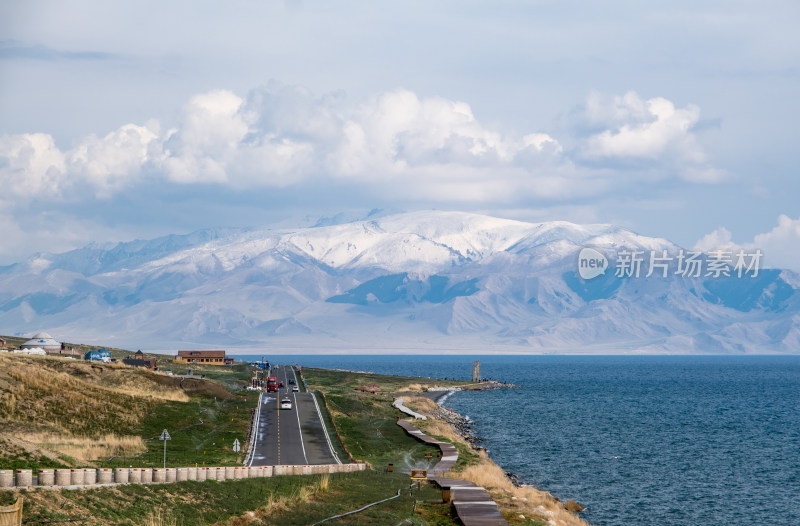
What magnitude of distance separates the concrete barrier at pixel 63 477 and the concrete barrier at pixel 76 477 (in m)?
0.27

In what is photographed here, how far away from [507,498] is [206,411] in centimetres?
4809

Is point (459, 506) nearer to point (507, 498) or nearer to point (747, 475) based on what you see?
point (507, 498)

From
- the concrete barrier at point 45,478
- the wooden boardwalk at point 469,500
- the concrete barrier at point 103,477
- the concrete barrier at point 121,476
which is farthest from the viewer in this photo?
the wooden boardwalk at point 469,500

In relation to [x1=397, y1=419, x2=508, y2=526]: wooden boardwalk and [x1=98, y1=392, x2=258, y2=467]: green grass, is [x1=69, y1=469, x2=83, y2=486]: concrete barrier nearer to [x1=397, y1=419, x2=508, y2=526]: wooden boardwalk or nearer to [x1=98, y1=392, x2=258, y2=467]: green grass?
[x1=98, y1=392, x2=258, y2=467]: green grass

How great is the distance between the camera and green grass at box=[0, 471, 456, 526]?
38625 mm

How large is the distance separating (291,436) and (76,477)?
45776mm

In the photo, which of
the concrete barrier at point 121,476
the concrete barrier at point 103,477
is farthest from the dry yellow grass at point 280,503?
the concrete barrier at point 103,477

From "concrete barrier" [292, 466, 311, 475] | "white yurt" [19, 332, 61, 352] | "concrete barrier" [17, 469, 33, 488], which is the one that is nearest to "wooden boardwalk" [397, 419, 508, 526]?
"concrete barrier" [292, 466, 311, 475]

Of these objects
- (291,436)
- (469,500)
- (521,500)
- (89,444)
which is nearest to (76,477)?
(469,500)

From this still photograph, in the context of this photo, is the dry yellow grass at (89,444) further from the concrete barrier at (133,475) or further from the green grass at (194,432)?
the concrete barrier at (133,475)

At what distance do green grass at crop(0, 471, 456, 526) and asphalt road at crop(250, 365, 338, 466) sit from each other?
12.0 m

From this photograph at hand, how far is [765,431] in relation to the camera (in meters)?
138

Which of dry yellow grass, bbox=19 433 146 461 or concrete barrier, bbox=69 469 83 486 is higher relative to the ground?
concrete barrier, bbox=69 469 83 486

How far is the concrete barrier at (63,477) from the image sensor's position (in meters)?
40.5
